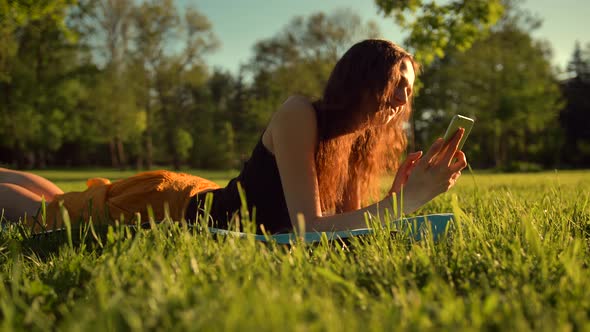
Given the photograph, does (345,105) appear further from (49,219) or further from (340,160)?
(49,219)

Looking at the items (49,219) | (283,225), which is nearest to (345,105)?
(283,225)

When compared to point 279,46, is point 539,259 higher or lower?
lower

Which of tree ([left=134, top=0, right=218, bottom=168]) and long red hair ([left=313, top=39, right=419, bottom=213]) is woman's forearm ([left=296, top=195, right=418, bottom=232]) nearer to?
long red hair ([left=313, top=39, right=419, bottom=213])

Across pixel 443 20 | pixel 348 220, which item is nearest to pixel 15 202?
pixel 348 220

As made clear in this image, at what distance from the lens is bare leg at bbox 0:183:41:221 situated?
331cm

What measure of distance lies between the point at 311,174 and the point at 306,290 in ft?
4.02

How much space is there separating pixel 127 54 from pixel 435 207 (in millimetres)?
30097

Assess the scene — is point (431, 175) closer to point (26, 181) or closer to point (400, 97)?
point (400, 97)

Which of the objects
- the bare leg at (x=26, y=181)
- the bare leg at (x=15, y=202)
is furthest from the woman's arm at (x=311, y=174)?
the bare leg at (x=26, y=181)

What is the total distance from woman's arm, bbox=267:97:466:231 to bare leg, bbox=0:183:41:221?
2057 millimetres

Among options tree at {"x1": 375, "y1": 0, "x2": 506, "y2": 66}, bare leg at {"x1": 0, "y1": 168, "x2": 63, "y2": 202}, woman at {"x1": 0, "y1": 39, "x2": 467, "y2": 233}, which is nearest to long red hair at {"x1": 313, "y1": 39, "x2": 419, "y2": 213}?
woman at {"x1": 0, "y1": 39, "x2": 467, "y2": 233}

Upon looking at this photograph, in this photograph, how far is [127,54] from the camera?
30281 millimetres

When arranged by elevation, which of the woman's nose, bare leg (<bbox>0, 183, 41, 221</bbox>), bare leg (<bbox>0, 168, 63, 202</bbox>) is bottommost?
bare leg (<bbox>0, 183, 41, 221</bbox>)

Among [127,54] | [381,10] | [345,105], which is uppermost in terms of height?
[127,54]
